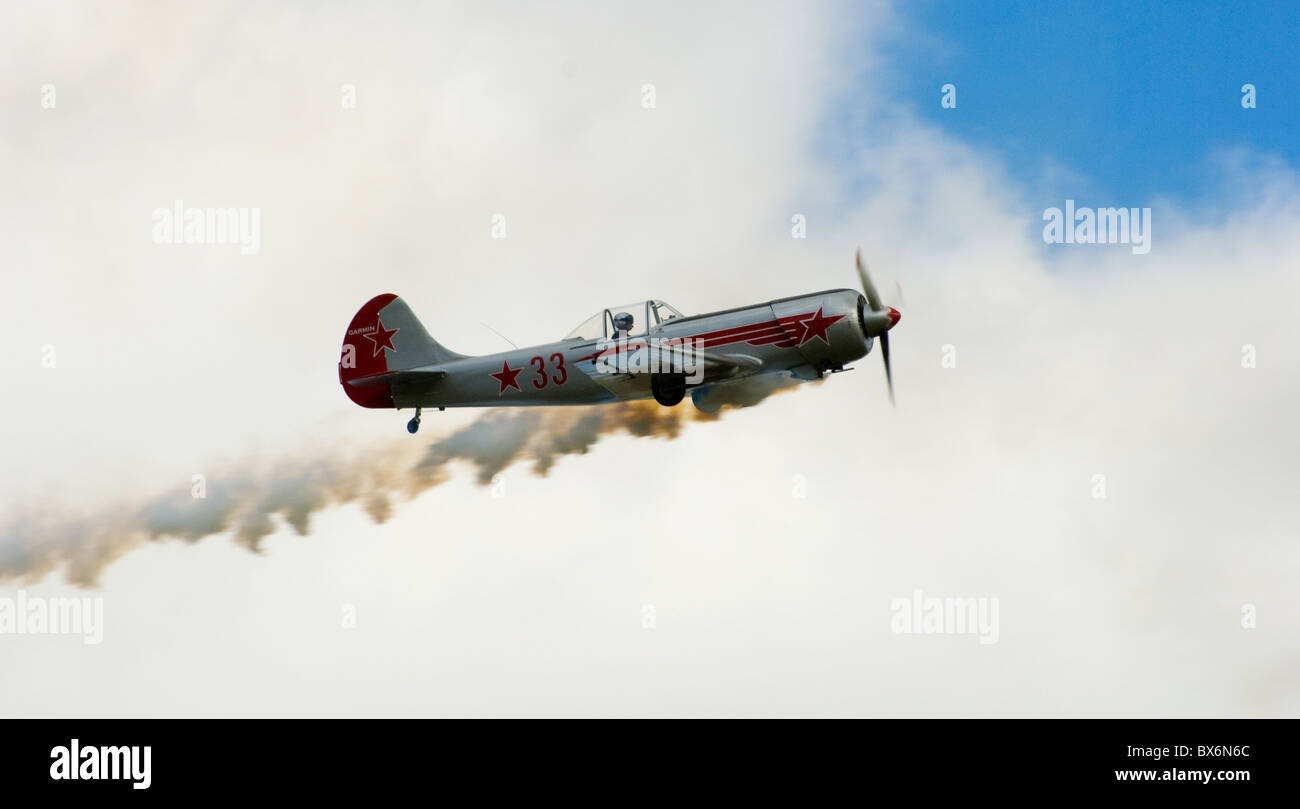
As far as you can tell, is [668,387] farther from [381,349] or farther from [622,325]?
[381,349]

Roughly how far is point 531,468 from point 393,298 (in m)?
4.27

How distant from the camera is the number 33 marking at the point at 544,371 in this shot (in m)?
39.6

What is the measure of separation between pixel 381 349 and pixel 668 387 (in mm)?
6343

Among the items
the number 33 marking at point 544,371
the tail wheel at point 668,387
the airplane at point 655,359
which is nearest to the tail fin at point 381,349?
the airplane at point 655,359

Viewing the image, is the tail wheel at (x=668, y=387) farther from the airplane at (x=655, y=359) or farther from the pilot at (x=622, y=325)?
the pilot at (x=622, y=325)

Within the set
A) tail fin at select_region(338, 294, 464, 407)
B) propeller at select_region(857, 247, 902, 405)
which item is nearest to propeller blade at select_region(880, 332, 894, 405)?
propeller at select_region(857, 247, 902, 405)

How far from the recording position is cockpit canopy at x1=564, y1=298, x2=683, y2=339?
128ft

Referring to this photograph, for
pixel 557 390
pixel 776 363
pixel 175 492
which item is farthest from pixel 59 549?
pixel 776 363

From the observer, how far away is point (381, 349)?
41719mm

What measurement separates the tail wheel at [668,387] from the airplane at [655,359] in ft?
0.06

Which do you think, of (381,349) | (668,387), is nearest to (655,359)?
(668,387)

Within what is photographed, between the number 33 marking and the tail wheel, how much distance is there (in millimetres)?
1849

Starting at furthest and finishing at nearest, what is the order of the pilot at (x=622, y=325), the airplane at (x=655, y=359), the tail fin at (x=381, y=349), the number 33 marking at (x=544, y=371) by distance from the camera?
the tail fin at (x=381, y=349) < the number 33 marking at (x=544, y=371) < the pilot at (x=622, y=325) < the airplane at (x=655, y=359)
